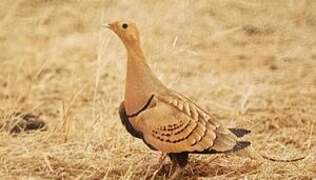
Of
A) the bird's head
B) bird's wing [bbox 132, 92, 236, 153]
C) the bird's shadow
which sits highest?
the bird's head

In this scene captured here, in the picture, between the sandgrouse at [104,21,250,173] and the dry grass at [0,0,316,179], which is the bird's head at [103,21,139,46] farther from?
the dry grass at [0,0,316,179]

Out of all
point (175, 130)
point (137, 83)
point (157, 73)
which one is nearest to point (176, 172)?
point (175, 130)

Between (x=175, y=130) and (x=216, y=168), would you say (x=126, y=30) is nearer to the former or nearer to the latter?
(x=175, y=130)

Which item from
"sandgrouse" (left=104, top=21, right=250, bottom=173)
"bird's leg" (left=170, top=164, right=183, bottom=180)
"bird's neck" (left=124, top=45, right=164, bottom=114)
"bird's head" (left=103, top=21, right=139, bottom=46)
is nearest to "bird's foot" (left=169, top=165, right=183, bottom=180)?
"bird's leg" (left=170, top=164, right=183, bottom=180)

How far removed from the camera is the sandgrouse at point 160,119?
3469 mm

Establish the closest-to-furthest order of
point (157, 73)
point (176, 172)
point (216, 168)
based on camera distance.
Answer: point (176, 172)
point (216, 168)
point (157, 73)

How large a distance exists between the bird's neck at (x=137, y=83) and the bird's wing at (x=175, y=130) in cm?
4

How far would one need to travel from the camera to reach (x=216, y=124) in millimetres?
3572

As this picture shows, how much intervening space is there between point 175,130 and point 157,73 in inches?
91.5

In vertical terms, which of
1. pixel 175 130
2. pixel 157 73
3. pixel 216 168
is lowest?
pixel 216 168

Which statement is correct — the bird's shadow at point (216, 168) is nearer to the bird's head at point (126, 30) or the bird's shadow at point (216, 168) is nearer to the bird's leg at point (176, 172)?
the bird's leg at point (176, 172)

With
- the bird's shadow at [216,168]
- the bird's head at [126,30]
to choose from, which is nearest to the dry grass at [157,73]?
the bird's shadow at [216,168]

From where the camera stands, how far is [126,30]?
11.5 ft

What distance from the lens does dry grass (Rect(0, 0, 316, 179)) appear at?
407cm
